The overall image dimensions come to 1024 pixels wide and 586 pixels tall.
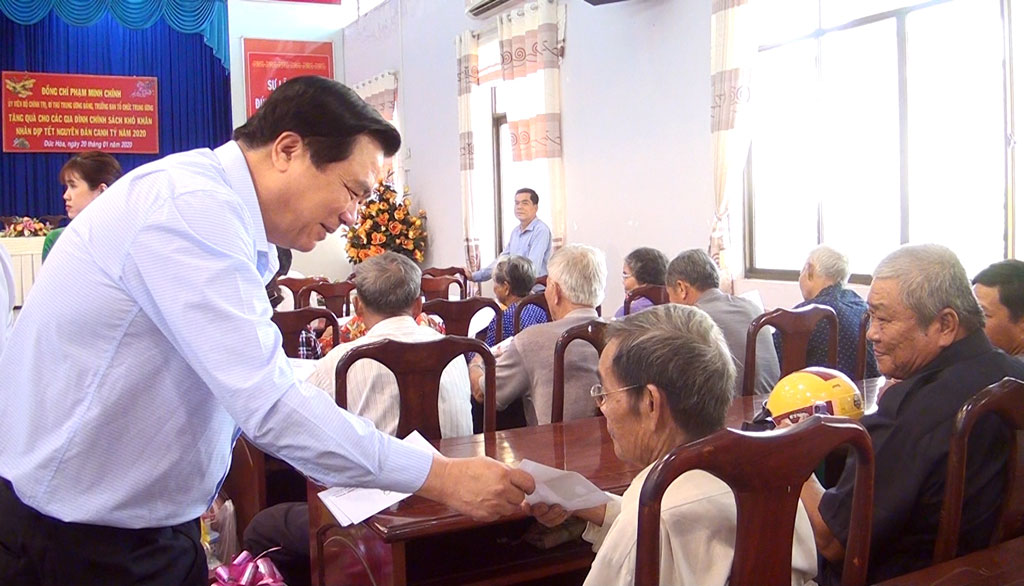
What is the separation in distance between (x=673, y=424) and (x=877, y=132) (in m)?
3.81

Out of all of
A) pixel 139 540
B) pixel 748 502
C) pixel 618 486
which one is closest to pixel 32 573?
pixel 139 540

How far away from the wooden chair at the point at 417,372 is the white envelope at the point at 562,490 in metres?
0.94

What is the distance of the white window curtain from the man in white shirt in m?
6.96

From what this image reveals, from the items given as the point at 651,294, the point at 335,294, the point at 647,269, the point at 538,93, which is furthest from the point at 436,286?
the point at 538,93

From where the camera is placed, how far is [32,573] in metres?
1.16

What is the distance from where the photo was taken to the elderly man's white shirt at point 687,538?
3.75 ft

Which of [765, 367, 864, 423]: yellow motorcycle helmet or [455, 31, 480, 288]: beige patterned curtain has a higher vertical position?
[455, 31, 480, 288]: beige patterned curtain

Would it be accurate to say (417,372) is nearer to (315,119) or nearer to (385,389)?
(385,389)

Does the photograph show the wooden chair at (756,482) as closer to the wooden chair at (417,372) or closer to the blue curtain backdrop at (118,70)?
the wooden chair at (417,372)

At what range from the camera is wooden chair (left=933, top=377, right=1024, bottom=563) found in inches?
56.3

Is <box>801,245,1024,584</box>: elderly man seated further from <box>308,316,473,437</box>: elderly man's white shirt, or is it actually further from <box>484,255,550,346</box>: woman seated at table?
<box>484,255,550,346</box>: woman seated at table

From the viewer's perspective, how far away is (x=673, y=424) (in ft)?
4.47

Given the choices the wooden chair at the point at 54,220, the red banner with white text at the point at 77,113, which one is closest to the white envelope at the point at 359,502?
the wooden chair at the point at 54,220

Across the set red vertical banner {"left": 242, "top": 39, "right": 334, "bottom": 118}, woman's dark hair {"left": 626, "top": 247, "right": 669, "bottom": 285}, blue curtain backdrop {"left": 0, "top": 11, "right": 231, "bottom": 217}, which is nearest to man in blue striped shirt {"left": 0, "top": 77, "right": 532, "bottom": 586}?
woman's dark hair {"left": 626, "top": 247, "right": 669, "bottom": 285}
